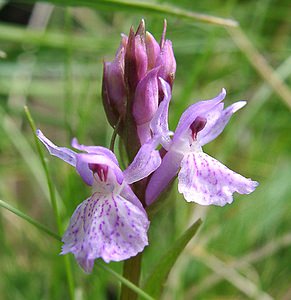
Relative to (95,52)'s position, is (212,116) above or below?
above

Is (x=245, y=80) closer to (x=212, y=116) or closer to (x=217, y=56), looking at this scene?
(x=217, y=56)

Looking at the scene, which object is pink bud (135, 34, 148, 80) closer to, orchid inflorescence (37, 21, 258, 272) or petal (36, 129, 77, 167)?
orchid inflorescence (37, 21, 258, 272)

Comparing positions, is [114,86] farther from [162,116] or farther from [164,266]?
[164,266]

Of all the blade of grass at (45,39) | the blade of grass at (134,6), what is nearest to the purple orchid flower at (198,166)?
the blade of grass at (134,6)

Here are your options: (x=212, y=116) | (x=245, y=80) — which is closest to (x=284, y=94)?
(x=245, y=80)

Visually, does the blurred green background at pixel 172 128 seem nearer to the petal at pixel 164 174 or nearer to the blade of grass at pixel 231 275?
the blade of grass at pixel 231 275

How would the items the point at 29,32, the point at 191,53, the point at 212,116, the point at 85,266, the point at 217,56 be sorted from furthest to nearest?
the point at 217,56 → the point at 191,53 → the point at 29,32 → the point at 212,116 → the point at 85,266
